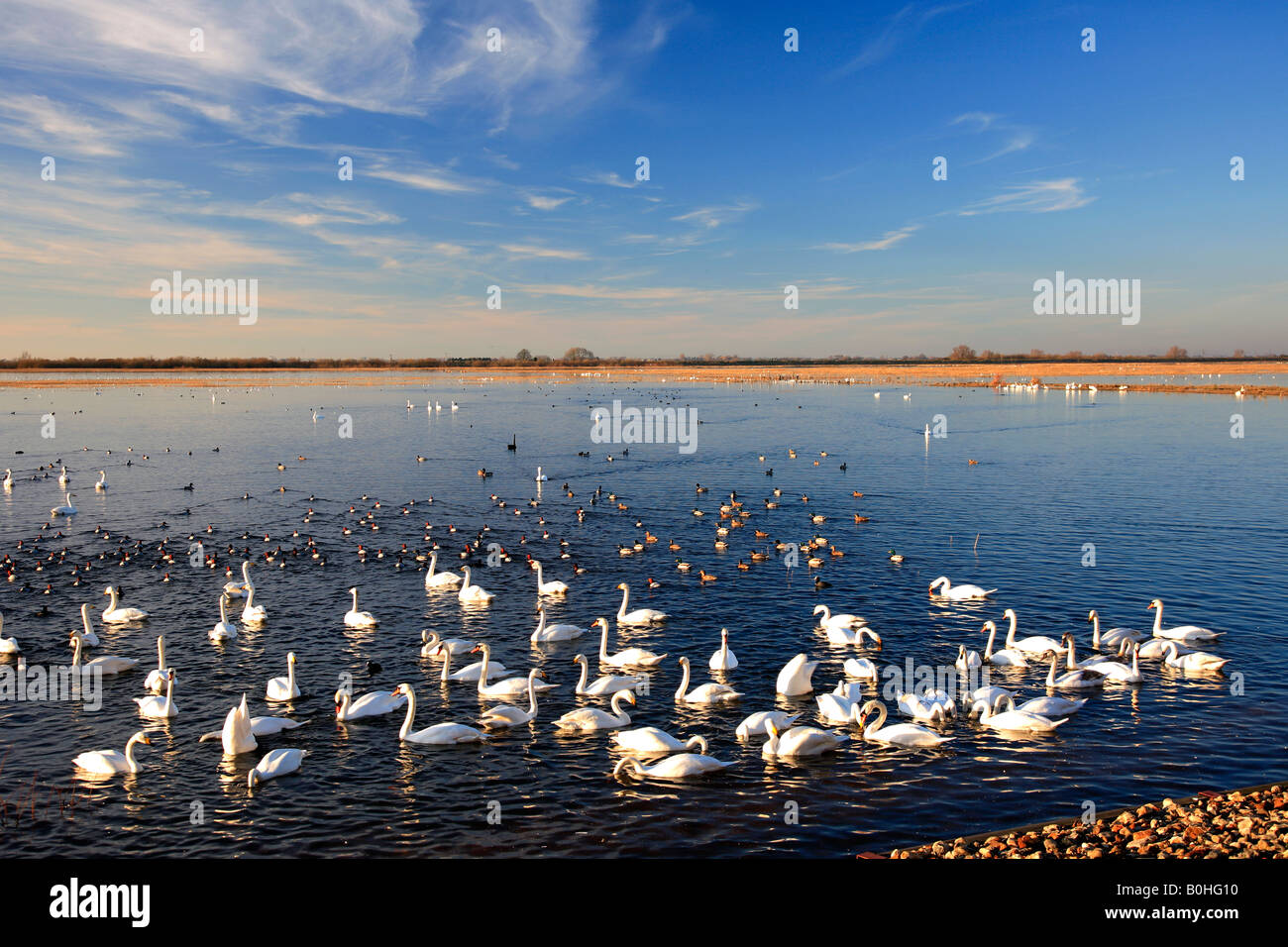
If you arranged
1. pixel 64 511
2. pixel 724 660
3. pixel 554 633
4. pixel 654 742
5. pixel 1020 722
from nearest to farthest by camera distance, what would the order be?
pixel 654 742
pixel 1020 722
pixel 724 660
pixel 554 633
pixel 64 511

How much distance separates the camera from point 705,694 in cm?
1667

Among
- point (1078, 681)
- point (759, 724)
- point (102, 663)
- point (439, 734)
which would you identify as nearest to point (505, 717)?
point (439, 734)

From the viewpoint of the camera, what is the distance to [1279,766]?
1338 cm

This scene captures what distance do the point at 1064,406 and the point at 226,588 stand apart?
9925 centimetres

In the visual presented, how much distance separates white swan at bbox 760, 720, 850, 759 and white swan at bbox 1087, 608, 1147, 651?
8.74 m

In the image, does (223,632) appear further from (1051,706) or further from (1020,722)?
(1051,706)

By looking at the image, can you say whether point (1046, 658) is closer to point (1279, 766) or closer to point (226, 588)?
point (1279, 766)

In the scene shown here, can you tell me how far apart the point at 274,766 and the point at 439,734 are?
9.14ft

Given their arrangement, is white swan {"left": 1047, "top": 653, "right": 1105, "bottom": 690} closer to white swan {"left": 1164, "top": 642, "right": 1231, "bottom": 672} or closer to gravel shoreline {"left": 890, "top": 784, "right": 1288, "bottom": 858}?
white swan {"left": 1164, "top": 642, "right": 1231, "bottom": 672}

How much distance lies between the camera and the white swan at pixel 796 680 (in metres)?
17.1
